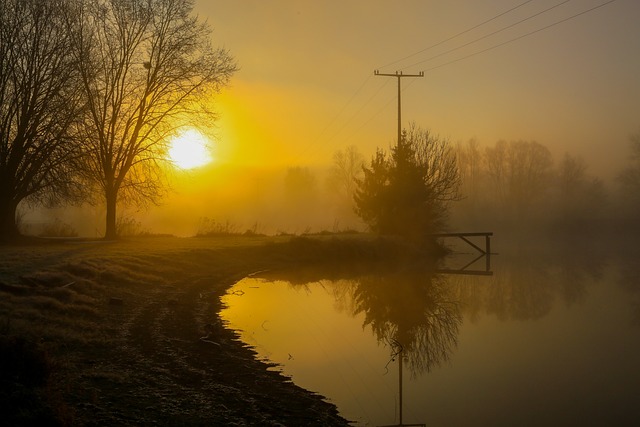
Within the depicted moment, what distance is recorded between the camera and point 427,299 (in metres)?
20.7

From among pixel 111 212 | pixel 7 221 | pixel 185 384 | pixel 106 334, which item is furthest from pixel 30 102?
pixel 185 384

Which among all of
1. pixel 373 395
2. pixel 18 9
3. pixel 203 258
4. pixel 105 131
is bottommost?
pixel 373 395

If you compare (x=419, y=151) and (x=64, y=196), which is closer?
(x=64, y=196)

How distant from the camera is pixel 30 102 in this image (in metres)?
27.6

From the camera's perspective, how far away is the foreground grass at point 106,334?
685 cm

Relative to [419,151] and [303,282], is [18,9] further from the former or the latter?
[419,151]

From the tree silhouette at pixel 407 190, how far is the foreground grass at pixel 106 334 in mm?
19506

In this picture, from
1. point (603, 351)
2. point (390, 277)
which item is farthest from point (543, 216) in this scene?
point (603, 351)

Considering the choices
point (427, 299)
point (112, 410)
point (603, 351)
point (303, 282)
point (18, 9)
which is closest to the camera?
point (112, 410)

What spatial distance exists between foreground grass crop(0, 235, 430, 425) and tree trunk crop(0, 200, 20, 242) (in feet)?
15.2

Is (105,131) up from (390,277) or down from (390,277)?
up

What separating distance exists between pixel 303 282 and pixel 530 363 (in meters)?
14.2

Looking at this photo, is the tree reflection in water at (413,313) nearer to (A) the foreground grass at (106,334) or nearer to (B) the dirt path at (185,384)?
(B) the dirt path at (185,384)

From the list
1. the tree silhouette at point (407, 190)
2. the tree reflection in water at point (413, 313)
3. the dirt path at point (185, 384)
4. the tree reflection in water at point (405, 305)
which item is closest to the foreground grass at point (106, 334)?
the dirt path at point (185, 384)
